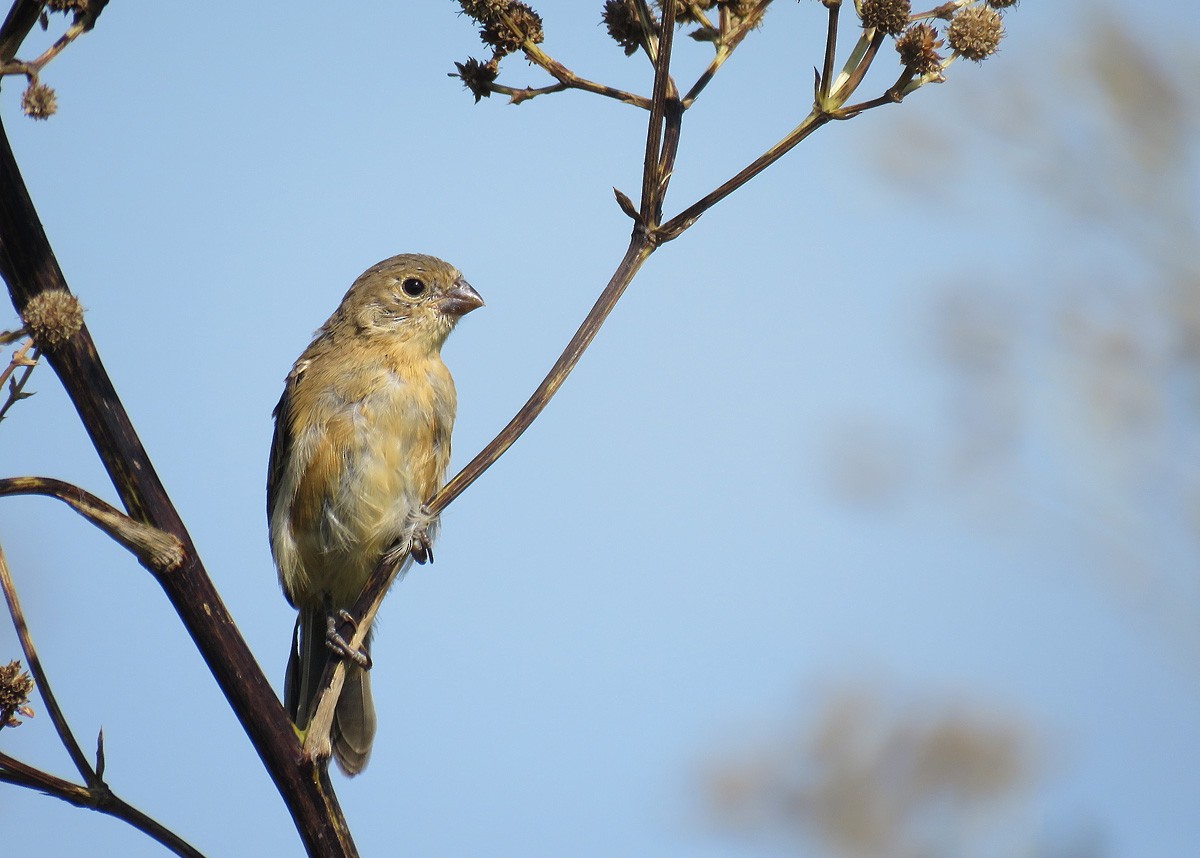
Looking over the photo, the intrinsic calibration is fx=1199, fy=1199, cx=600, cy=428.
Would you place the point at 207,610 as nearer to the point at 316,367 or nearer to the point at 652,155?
the point at 652,155

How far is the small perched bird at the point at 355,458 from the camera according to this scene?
5.17 m

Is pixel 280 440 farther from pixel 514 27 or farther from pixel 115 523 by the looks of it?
pixel 115 523

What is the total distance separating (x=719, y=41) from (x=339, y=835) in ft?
6.55

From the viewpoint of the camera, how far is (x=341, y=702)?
5.35m

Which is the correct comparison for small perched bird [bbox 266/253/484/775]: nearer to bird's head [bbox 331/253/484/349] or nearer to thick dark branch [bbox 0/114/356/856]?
bird's head [bbox 331/253/484/349]

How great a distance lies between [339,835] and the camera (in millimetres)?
2430

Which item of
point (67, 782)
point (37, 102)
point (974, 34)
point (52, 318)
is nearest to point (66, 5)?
point (37, 102)

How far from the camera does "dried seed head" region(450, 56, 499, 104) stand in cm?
313

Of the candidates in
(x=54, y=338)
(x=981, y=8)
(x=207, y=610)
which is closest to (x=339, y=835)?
(x=207, y=610)

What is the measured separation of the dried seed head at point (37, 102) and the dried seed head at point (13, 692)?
1.10 meters

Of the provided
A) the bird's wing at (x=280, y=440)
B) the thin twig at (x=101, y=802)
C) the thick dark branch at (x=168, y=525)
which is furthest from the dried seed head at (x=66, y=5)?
the bird's wing at (x=280, y=440)

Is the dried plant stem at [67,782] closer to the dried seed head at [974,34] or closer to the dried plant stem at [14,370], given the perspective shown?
the dried plant stem at [14,370]

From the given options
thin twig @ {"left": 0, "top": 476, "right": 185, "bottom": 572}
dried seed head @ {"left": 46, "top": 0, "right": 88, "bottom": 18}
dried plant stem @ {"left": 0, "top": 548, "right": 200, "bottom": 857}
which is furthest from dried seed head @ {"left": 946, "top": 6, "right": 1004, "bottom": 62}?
dried plant stem @ {"left": 0, "top": 548, "right": 200, "bottom": 857}

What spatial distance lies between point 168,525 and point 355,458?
9.66ft
